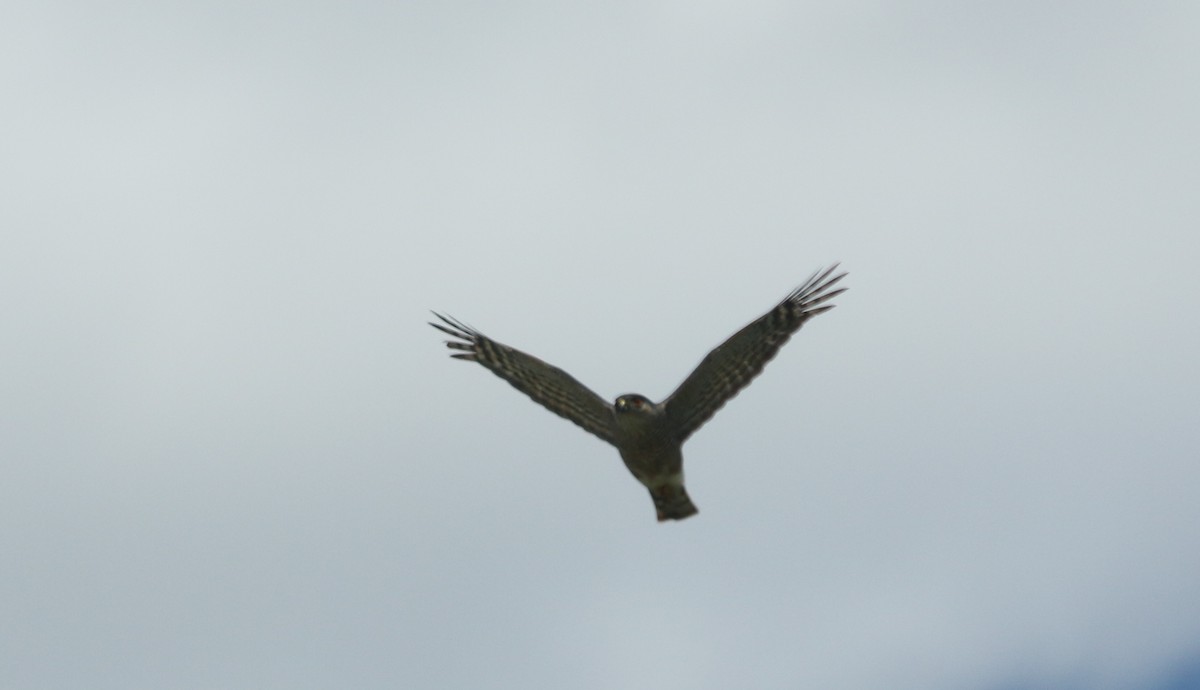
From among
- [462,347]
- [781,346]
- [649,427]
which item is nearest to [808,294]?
[781,346]

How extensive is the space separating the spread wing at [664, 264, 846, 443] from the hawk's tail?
0.83 meters

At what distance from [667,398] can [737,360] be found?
0.97 m

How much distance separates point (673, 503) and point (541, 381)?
7.36 ft

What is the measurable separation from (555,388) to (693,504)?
226 cm

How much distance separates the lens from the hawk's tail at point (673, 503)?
21141 millimetres

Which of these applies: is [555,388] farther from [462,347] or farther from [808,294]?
[808,294]

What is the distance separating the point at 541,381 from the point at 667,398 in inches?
68.8

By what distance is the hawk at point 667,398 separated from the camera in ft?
65.9

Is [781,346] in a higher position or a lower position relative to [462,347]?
lower

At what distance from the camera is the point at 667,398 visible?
20.5 m

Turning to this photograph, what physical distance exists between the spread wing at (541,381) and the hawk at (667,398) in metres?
0.01

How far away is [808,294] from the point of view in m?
20.1

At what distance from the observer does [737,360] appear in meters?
20.2

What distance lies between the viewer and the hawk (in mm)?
20078
